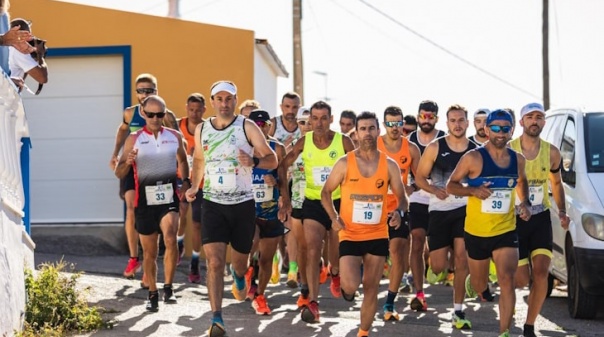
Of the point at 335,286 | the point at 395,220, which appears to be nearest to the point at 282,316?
the point at 335,286

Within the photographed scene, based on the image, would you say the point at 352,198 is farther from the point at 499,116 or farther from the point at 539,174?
the point at 539,174

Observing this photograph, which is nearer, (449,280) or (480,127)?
(480,127)

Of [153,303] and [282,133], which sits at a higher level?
[282,133]

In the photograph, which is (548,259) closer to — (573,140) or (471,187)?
(471,187)

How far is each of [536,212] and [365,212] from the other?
1.75m

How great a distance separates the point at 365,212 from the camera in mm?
8516

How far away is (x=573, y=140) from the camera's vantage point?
37.0 feet

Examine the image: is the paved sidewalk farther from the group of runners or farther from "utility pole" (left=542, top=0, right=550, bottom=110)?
"utility pole" (left=542, top=0, right=550, bottom=110)

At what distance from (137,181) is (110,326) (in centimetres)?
186

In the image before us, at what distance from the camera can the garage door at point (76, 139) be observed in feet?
57.1

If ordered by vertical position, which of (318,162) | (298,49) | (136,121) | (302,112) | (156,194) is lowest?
(156,194)

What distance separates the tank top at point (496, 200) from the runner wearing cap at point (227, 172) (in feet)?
5.83

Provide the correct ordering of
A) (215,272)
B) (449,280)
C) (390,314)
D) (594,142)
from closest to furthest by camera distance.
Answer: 1. (215,272)
2. (390,314)
3. (594,142)
4. (449,280)

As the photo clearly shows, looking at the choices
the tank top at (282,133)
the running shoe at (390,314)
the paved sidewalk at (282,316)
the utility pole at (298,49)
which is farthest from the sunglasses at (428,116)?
the utility pole at (298,49)
